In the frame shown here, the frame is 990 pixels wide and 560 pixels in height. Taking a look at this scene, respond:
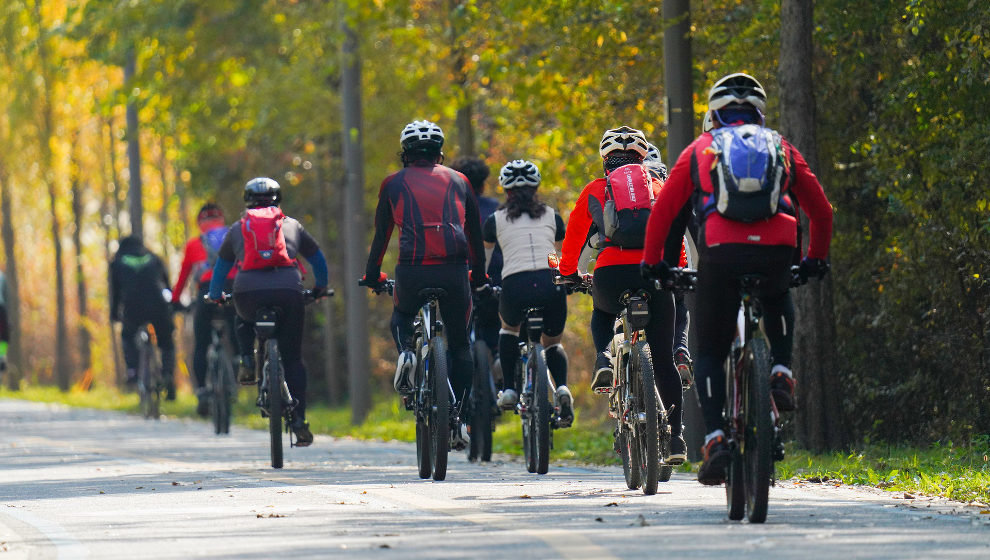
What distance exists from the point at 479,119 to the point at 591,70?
8711 millimetres

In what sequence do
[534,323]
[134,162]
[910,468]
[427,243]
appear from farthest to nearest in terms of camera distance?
[134,162] < [534,323] < [910,468] < [427,243]

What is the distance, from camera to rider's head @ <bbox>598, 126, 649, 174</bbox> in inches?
418

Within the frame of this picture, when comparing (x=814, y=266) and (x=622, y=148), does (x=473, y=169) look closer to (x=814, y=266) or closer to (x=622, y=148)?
(x=622, y=148)

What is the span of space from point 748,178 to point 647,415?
212 cm

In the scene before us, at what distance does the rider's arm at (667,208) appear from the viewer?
812cm

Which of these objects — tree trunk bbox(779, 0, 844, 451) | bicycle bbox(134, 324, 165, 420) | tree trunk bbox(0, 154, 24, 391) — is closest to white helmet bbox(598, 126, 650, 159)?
tree trunk bbox(779, 0, 844, 451)

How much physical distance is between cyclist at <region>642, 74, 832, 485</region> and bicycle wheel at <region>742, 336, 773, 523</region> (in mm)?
136

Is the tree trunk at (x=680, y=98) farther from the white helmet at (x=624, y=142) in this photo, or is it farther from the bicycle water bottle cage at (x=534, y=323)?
the white helmet at (x=624, y=142)

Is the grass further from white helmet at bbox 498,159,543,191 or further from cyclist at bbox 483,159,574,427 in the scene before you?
white helmet at bbox 498,159,543,191

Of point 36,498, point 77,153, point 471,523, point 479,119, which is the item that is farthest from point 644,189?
point 77,153

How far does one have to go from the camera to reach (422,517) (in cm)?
874

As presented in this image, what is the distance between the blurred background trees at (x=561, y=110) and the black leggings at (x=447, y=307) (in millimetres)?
2950

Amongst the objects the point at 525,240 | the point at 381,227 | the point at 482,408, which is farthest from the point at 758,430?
the point at 482,408

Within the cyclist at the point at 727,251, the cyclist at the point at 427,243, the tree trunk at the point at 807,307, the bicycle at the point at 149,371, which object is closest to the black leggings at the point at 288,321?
the cyclist at the point at 427,243
